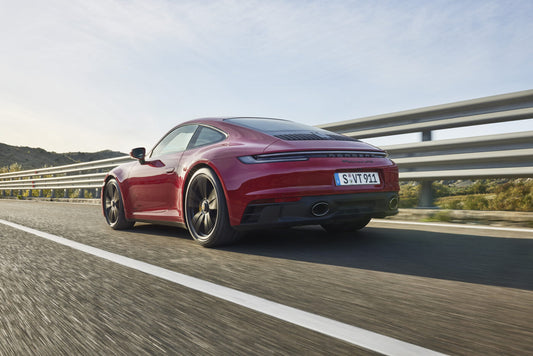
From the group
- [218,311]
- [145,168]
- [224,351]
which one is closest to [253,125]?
[145,168]

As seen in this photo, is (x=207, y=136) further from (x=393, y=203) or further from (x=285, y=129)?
(x=393, y=203)

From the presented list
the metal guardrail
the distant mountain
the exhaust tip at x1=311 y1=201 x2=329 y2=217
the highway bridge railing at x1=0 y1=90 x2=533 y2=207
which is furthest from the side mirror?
the distant mountain

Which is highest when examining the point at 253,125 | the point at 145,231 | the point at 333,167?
the point at 253,125

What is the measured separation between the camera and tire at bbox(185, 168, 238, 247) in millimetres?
4227

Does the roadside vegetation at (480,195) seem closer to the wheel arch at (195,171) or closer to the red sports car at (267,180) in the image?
the red sports car at (267,180)

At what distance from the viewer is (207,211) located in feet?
14.6

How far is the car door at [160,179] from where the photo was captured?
5.07m

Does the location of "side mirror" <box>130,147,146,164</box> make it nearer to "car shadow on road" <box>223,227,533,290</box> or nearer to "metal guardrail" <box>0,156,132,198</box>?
"car shadow on road" <box>223,227,533,290</box>

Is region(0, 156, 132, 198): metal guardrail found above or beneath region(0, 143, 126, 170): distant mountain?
beneath

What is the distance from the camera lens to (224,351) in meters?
1.82

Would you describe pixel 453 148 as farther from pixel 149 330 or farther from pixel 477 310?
pixel 149 330

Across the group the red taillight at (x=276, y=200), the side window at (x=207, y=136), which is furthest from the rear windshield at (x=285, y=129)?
the red taillight at (x=276, y=200)

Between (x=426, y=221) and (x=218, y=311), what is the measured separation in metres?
4.24

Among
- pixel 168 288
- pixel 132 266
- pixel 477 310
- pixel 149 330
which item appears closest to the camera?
pixel 149 330
